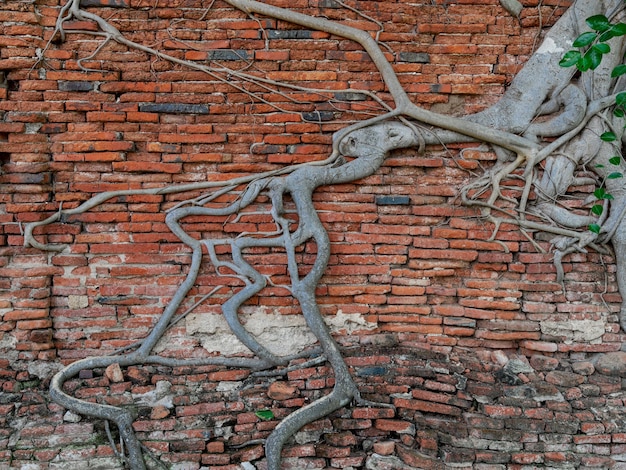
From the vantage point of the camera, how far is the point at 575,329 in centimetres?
322

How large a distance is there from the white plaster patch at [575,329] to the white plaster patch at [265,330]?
1189mm

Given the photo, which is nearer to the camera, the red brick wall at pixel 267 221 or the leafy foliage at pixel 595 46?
the leafy foliage at pixel 595 46

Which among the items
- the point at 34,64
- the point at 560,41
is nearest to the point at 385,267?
the point at 560,41

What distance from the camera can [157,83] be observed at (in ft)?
10.3

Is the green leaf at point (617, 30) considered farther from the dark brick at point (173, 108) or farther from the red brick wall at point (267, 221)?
the dark brick at point (173, 108)

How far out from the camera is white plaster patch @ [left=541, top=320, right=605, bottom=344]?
3219 millimetres

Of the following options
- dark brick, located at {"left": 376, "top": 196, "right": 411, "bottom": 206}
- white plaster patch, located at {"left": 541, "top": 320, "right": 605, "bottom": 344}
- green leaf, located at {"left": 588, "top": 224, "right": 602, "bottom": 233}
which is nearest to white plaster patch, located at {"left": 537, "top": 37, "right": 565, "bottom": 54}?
green leaf, located at {"left": 588, "top": 224, "right": 602, "bottom": 233}

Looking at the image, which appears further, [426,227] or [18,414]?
[426,227]

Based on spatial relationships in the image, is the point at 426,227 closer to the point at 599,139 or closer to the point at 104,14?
the point at 599,139

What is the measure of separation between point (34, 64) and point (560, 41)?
3.45 meters

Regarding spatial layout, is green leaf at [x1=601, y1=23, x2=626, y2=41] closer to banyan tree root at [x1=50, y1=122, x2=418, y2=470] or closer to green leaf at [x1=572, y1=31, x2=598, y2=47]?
green leaf at [x1=572, y1=31, x2=598, y2=47]

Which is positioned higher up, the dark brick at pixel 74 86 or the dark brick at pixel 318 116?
the dark brick at pixel 74 86

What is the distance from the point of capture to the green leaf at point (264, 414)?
8.94ft

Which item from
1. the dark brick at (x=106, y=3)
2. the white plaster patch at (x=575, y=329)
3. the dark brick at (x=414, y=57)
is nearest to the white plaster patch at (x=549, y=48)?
the dark brick at (x=414, y=57)
